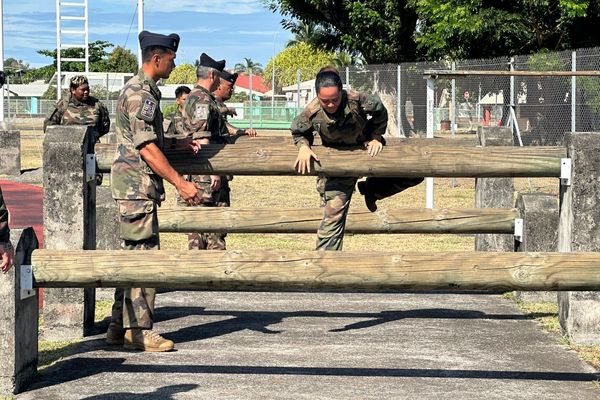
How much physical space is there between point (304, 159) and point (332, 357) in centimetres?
122

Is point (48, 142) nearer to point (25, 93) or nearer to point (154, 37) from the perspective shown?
point (154, 37)

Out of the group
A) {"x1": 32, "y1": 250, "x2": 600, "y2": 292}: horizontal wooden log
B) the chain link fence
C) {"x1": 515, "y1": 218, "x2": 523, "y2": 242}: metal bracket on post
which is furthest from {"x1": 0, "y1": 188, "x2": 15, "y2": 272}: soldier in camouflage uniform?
the chain link fence

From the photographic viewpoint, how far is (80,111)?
52.9ft

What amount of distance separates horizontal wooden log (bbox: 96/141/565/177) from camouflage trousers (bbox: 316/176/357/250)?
0.67 m

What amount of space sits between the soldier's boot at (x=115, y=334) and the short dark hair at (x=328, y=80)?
6.58 feet

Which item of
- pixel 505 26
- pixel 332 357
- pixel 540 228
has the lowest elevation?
pixel 332 357

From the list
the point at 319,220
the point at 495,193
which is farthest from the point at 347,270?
the point at 495,193

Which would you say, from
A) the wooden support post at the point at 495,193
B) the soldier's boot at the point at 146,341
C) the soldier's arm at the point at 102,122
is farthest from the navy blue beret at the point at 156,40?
the soldier's arm at the point at 102,122

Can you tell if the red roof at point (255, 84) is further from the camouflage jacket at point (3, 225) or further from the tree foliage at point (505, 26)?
the camouflage jacket at point (3, 225)

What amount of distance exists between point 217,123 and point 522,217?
2.52 metres

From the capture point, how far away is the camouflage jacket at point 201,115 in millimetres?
9125

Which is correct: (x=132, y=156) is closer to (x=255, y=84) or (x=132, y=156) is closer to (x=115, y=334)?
(x=115, y=334)

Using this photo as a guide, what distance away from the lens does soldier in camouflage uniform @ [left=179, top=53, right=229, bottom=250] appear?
9.14 meters

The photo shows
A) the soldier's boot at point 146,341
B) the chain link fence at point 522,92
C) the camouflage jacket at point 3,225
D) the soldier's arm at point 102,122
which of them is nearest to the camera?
the camouflage jacket at point 3,225
